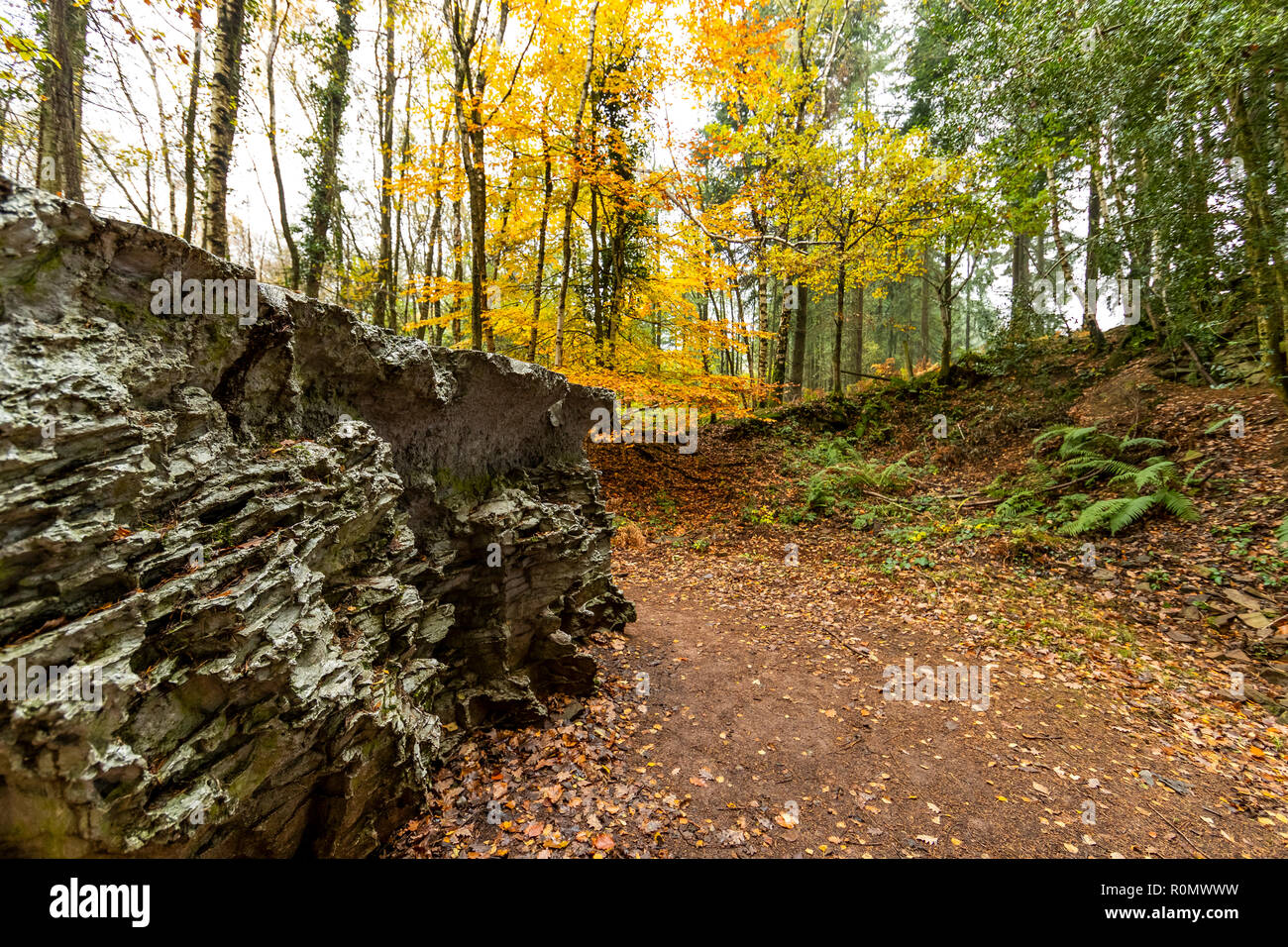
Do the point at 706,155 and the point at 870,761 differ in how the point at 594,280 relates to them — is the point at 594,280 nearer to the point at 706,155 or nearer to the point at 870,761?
the point at 706,155

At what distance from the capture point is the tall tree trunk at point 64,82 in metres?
6.35

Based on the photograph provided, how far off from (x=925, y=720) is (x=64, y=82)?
1350 cm

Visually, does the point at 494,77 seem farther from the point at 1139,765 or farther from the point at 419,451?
the point at 1139,765

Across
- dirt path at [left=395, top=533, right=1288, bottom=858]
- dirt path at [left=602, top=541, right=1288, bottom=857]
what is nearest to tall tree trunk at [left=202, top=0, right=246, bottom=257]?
dirt path at [left=395, top=533, right=1288, bottom=858]

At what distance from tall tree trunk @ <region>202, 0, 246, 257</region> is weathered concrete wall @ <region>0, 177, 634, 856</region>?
511 centimetres

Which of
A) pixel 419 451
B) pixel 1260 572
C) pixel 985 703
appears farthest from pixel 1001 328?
pixel 419 451

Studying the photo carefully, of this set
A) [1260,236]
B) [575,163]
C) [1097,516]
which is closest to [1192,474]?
[1097,516]

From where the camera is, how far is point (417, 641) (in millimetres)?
4230

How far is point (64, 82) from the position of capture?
650 cm

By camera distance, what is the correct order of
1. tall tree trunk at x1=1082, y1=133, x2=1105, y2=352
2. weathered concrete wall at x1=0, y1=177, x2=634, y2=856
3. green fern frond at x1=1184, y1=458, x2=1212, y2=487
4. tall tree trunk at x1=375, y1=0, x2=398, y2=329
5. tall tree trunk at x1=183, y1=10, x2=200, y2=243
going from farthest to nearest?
1. tall tree trunk at x1=375, y1=0, x2=398, y2=329
2. tall tree trunk at x1=183, y1=10, x2=200, y2=243
3. tall tree trunk at x1=1082, y1=133, x2=1105, y2=352
4. green fern frond at x1=1184, y1=458, x2=1212, y2=487
5. weathered concrete wall at x1=0, y1=177, x2=634, y2=856

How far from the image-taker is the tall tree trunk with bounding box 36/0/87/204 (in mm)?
6352

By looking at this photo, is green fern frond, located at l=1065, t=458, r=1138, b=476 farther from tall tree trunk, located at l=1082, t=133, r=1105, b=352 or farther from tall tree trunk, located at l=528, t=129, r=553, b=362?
tall tree trunk, located at l=528, t=129, r=553, b=362

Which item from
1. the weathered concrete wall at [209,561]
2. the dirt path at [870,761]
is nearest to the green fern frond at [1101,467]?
the dirt path at [870,761]

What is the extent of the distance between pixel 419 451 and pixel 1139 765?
285 inches
